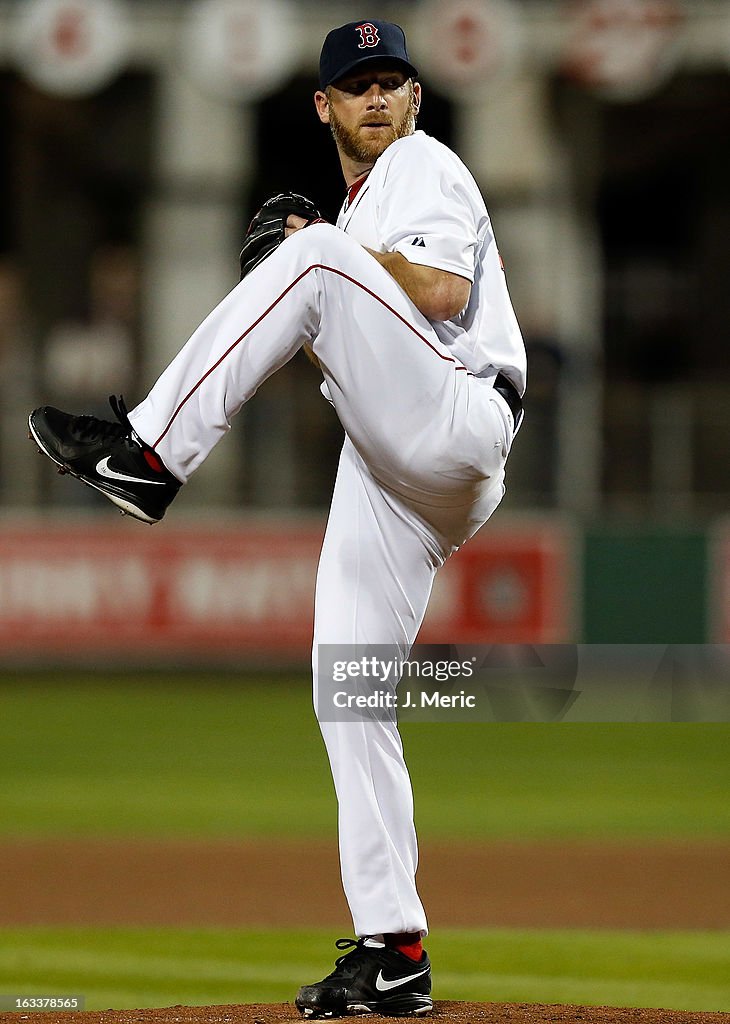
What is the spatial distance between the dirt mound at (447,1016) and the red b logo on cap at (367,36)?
6.32 ft

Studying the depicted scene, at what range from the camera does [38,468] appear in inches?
462

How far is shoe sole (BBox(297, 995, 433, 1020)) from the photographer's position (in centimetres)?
350

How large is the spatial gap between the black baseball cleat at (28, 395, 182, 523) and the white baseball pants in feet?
0.10

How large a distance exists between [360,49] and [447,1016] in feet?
6.40

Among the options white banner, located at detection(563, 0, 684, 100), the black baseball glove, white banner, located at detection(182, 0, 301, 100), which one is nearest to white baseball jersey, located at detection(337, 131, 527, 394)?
the black baseball glove

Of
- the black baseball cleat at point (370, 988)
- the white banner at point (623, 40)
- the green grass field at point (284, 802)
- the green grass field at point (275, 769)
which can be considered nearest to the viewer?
the black baseball cleat at point (370, 988)

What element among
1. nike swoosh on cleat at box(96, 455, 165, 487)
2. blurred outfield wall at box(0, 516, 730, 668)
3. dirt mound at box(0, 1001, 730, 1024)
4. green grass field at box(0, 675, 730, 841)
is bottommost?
dirt mound at box(0, 1001, 730, 1024)

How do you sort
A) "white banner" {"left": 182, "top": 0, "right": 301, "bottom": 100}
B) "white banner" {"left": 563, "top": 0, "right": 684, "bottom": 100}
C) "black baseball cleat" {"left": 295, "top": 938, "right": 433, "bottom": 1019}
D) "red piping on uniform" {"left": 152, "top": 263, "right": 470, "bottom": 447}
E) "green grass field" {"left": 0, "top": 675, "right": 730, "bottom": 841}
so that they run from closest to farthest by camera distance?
"red piping on uniform" {"left": 152, "top": 263, "right": 470, "bottom": 447} → "black baseball cleat" {"left": 295, "top": 938, "right": 433, "bottom": 1019} → "green grass field" {"left": 0, "top": 675, "right": 730, "bottom": 841} → "white banner" {"left": 563, "top": 0, "right": 684, "bottom": 100} → "white banner" {"left": 182, "top": 0, "right": 301, "bottom": 100}

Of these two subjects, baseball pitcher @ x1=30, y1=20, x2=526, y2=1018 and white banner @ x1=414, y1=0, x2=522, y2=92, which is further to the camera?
white banner @ x1=414, y1=0, x2=522, y2=92

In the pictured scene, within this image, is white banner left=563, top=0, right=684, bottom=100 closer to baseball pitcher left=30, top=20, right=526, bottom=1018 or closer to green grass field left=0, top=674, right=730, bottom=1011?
green grass field left=0, top=674, right=730, bottom=1011

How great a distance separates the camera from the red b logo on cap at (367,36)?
3574mm

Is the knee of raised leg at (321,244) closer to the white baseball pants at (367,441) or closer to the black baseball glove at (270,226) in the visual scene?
the white baseball pants at (367,441)

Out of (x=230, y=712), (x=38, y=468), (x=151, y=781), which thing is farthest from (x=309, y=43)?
(x=151, y=781)

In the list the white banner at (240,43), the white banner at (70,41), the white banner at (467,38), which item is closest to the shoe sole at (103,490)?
the white banner at (467,38)
